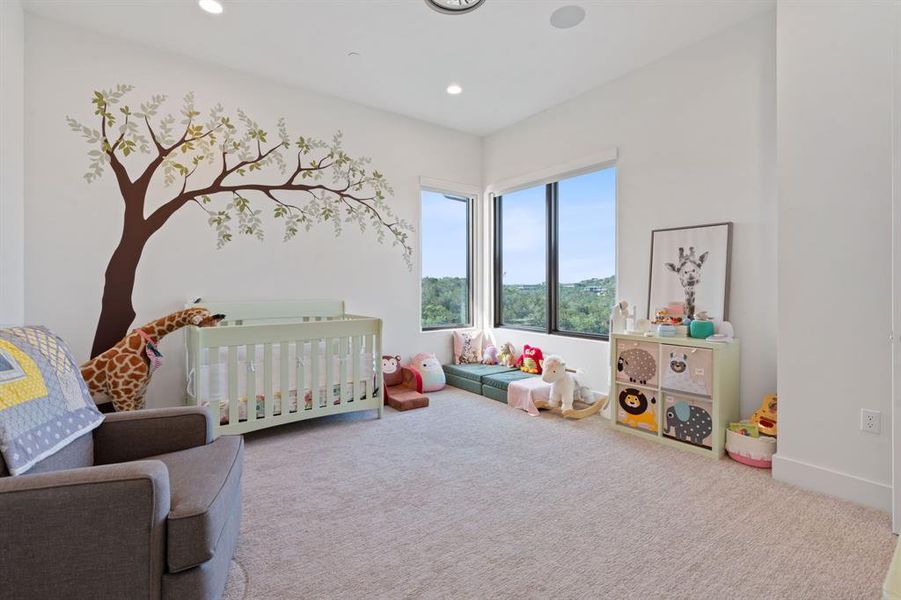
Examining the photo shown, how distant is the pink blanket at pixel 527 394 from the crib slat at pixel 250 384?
6.59 ft

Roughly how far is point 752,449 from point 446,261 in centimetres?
314

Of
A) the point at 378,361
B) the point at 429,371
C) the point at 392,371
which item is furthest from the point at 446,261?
the point at 378,361

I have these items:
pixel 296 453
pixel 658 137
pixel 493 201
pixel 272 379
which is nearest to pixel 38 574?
pixel 296 453

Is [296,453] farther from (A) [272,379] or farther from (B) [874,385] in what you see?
(B) [874,385]

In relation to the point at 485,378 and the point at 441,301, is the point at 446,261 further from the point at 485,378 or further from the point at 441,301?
the point at 485,378

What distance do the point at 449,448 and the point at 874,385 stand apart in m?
2.20

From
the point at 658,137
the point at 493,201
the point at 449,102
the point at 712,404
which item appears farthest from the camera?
the point at 493,201

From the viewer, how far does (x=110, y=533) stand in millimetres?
1103

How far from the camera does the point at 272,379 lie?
2975 millimetres

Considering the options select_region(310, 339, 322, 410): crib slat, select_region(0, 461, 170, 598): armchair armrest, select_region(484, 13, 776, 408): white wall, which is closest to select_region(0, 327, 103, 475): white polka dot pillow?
select_region(0, 461, 170, 598): armchair armrest

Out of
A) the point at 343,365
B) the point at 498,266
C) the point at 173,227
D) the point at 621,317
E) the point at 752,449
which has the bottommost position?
the point at 752,449

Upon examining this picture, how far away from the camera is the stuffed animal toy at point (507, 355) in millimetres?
4437

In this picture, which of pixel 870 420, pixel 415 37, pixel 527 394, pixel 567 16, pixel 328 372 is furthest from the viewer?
pixel 527 394

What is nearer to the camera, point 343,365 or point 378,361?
point 343,365
